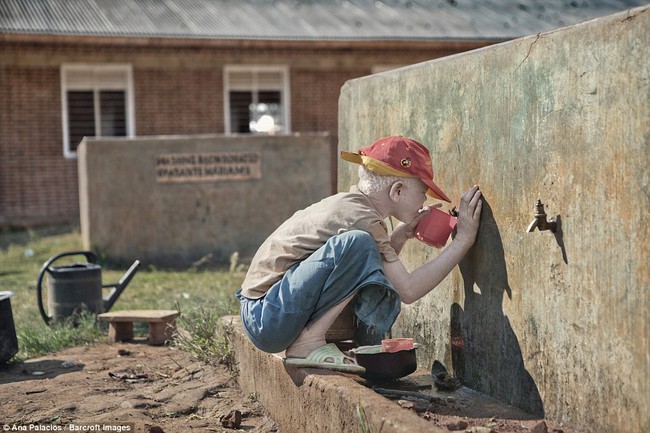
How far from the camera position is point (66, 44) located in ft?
55.5

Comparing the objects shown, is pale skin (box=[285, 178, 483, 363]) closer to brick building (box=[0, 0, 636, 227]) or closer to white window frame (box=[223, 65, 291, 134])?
brick building (box=[0, 0, 636, 227])

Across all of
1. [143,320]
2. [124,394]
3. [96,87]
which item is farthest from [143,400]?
[96,87]

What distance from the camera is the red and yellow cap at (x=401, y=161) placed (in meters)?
3.83

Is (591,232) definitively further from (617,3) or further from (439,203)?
(617,3)

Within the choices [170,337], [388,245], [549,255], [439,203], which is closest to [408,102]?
[439,203]

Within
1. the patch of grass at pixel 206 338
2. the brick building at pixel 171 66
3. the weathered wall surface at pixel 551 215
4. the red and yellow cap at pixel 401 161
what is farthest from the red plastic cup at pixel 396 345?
the brick building at pixel 171 66

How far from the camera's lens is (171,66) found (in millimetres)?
17609

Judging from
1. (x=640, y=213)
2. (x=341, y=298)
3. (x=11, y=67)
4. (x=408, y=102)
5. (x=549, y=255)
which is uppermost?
(x=11, y=67)

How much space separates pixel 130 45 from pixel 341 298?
14417 mm

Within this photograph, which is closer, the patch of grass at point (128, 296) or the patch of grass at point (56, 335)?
the patch of grass at point (128, 296)

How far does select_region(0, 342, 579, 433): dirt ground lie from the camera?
3.69m

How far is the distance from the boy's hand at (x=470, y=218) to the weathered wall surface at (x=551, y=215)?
39 mm

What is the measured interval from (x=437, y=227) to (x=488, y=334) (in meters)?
0.52

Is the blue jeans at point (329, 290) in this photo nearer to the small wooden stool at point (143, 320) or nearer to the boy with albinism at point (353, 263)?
the boy with albinism at point (353, 263)
